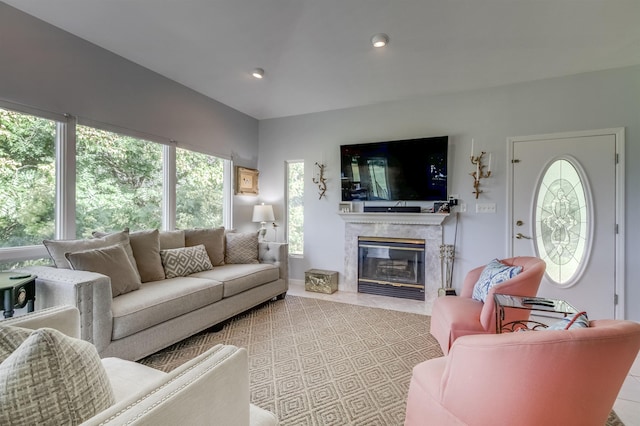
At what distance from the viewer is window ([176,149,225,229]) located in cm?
374

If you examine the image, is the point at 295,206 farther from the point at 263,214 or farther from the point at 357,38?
the point at 357,38

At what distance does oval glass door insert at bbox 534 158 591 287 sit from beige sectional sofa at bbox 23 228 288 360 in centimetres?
317

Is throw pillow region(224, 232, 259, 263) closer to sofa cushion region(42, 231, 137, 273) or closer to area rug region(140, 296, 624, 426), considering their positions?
area rug region(140, 296, 624, 426)

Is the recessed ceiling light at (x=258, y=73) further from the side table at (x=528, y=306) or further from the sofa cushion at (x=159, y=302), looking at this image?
the side table at (x=528, y=306)

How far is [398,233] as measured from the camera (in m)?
4.03

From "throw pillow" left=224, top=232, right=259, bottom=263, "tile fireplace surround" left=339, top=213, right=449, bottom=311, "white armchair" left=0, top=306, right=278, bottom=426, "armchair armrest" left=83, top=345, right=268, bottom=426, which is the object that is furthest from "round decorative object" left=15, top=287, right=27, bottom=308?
"tile fireplace surround" left=339, top=213, right=449, bottom=311

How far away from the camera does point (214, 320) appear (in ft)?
8.96

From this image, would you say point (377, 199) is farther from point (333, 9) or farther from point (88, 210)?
point (88, 210)

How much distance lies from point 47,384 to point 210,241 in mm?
2995

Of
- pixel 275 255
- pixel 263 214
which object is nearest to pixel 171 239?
pixel 275 255

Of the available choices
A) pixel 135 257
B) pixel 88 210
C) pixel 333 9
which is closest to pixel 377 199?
pixel 333 9

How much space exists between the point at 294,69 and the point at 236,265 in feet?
7.82

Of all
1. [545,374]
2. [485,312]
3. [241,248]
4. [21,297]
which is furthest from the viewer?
[241,248]

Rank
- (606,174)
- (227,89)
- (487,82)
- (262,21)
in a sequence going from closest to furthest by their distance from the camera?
(262,21) < (606,174) < (487,82) < (227,89)
